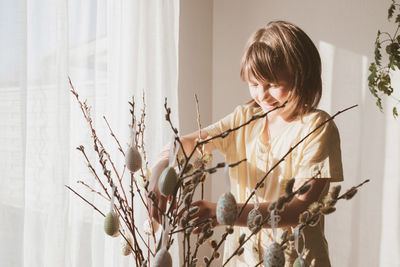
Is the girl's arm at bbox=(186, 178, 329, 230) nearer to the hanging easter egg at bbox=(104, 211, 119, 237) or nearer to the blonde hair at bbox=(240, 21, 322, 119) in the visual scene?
the hanging easter egg at bbox=(104, 211, 119, 237)

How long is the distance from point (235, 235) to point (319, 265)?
0.23m

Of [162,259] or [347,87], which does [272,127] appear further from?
[347,87]

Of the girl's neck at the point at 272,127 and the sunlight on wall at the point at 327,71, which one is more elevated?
the sunlight on wall at the point at 327,71

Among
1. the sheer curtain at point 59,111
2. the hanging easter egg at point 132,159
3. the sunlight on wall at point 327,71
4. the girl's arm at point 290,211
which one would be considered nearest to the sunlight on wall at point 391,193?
the sunlight on wall at point 327,71

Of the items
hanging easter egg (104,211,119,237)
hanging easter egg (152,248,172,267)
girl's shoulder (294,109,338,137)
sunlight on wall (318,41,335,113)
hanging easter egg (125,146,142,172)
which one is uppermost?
sunlight on wall (318,41,335,113)

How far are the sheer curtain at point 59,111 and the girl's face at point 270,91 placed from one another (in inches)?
31.7

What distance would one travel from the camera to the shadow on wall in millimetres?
1901

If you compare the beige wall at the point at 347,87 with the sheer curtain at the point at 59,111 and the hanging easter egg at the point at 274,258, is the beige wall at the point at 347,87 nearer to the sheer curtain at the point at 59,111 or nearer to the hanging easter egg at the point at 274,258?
the sheer curtain at the point at 59,111

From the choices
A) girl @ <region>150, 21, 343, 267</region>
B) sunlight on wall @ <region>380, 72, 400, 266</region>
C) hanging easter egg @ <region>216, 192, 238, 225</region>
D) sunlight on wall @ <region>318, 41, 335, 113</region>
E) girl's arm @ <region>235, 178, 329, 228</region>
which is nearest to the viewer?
hanging easter egg @ <region>216, 192, 238, 225</region>

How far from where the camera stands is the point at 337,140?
87 centimetres

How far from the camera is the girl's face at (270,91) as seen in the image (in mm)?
876

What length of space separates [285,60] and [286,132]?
201 mm

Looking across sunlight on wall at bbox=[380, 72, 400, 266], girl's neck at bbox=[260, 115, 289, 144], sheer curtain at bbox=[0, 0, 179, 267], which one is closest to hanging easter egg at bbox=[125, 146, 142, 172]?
girl's neck at bbox=[260, 115, 289, 144]

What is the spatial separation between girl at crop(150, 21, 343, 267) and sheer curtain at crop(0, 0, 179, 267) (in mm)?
651
